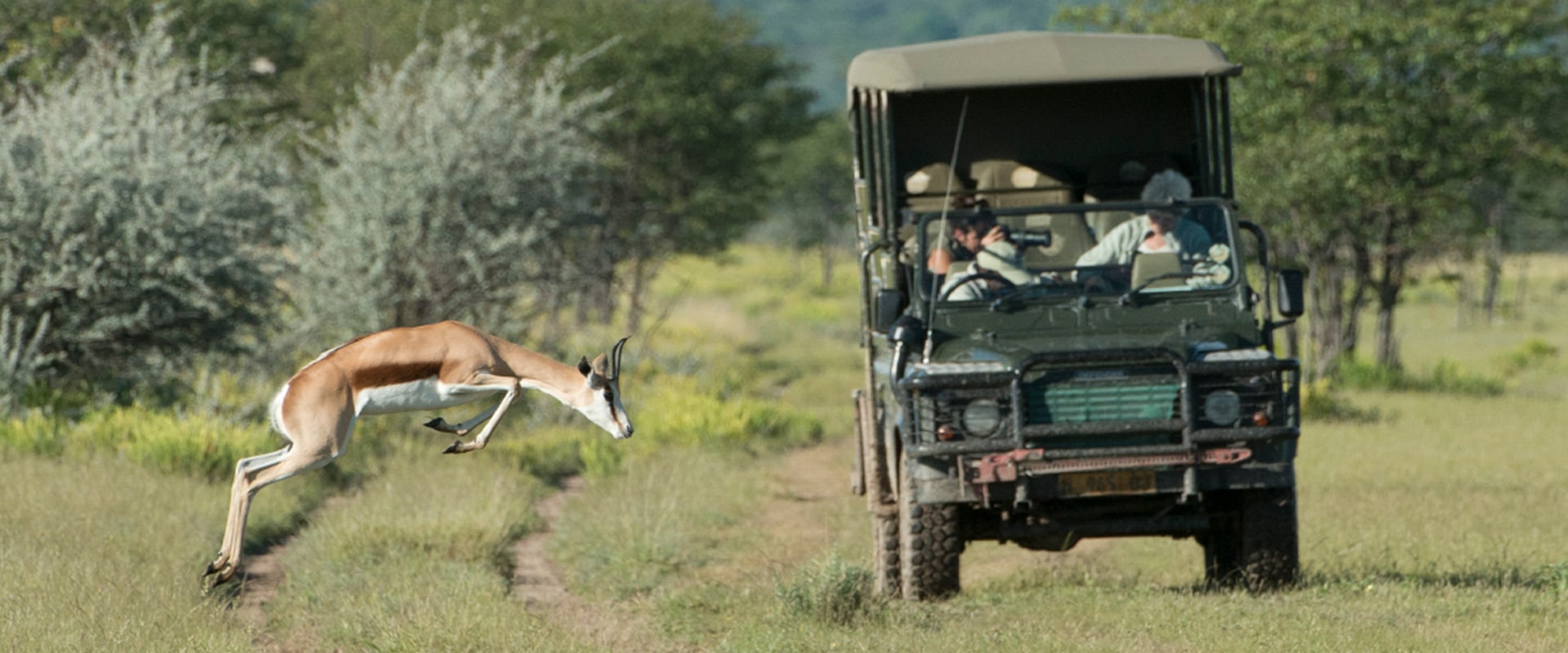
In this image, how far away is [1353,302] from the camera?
22.8 meters

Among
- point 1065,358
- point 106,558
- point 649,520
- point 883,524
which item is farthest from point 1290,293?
point 106,558

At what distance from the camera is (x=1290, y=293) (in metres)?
8.39

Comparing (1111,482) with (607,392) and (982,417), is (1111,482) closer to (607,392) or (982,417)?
(982,417)

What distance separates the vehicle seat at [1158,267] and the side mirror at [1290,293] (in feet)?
1.66

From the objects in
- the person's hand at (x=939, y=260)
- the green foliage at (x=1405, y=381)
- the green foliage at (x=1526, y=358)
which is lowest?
the green foliage at (x=1526, y=358)

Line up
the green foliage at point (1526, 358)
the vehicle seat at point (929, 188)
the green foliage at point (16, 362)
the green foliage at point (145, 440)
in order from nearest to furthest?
the vehicle seat at point (929, 188)
the green foliage at point (145, 440)
the green foliage at point (16, 362)
the green foliage at point (1526, 358)

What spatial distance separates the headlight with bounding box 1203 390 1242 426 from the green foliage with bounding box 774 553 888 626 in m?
1.67

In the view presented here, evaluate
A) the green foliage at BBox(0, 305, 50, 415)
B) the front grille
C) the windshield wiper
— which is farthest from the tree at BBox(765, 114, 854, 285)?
the front grille

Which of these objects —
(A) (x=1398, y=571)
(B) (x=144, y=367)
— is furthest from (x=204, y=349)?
(A) (x=1398, y=571)

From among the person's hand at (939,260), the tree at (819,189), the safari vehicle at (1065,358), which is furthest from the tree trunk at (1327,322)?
the tree at (819,189)

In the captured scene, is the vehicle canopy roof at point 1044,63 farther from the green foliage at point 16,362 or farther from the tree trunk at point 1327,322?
the tree trunk at point 1327,322

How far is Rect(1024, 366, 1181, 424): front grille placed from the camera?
307 inches

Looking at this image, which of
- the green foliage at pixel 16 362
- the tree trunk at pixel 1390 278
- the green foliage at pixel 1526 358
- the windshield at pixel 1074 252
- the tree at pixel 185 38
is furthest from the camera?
the green foliage at pixel 1526 358

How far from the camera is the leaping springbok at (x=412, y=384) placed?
160 inches
